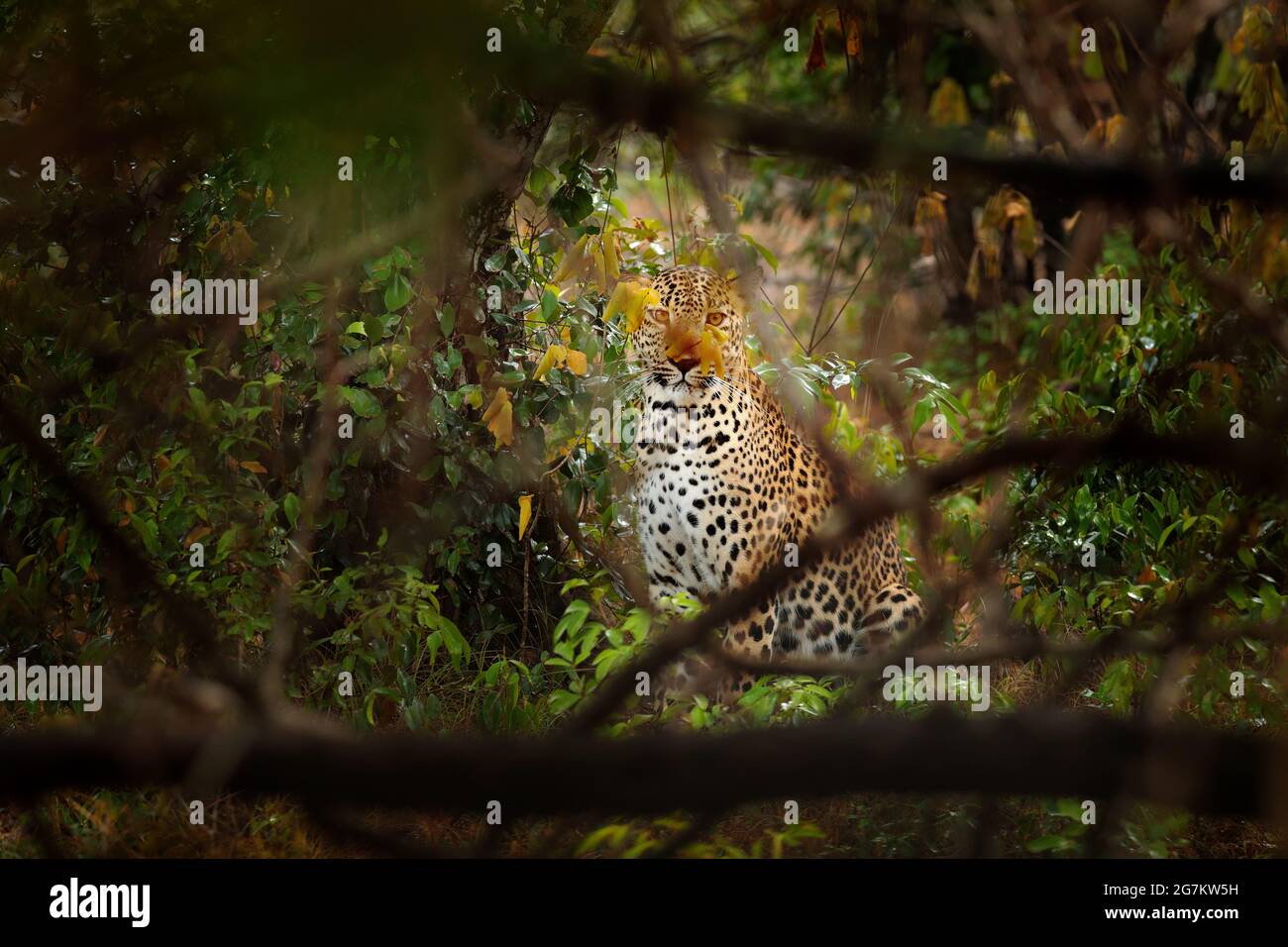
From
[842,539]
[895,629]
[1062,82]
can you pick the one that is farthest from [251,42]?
[1062,82]

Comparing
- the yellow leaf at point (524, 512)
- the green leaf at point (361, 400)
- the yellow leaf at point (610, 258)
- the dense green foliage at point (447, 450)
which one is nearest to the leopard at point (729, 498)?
the dense green foliage at point (447, 450)

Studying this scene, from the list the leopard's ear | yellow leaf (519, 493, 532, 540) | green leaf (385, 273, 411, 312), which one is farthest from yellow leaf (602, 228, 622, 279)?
yellow leaf (519, 493, 532, 540)

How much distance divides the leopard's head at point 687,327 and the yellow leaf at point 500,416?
2.24 feet

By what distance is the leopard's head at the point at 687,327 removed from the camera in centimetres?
523

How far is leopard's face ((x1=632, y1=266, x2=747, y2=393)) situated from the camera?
523cm

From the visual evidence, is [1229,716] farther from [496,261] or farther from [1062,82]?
[1062,82]

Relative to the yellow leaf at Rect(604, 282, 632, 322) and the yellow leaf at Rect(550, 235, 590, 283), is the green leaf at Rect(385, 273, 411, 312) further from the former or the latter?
the yellow leaf at Rect(604, 282, 632, 322)

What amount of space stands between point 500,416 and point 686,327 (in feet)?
2.72

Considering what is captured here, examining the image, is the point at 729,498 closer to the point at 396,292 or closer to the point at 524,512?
the point at 524,512


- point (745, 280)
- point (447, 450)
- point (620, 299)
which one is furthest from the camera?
point (745, 280)

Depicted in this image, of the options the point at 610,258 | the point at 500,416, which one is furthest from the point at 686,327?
the point at 500,416

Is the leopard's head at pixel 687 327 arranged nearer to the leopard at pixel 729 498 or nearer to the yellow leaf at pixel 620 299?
the leopard at pixel 729 498

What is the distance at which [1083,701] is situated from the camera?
15.8 feet

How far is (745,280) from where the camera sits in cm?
547
